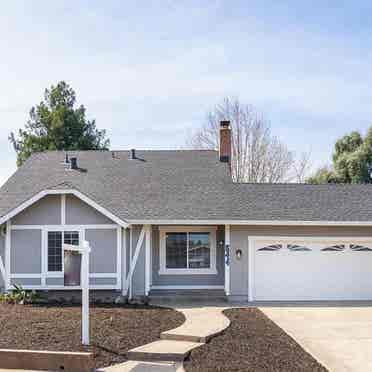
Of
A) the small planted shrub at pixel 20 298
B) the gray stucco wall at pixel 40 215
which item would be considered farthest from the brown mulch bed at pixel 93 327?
the gray stucco wall at pixel 40 215

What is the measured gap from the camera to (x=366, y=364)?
933 centimetres

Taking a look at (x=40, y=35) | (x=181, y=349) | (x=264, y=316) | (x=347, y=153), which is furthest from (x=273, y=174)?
(x=181, y=349)

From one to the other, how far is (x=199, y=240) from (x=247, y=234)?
1.93 m

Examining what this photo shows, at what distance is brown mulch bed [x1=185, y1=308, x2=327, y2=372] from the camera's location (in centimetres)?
900

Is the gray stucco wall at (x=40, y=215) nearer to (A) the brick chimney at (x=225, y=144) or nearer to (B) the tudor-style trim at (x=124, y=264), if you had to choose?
(B) the tudor-style trim at (x=124, y=264)

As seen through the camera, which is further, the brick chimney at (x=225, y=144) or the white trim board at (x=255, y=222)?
the brick chimney at (x=225, y=144)

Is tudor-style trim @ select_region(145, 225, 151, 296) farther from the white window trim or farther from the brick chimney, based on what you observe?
the brick chimney

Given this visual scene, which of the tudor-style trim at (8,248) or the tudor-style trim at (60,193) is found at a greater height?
the tudor-style trim at (60,193)

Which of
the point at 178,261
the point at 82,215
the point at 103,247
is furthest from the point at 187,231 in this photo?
the point at 82,215

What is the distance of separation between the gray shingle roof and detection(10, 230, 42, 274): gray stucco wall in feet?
4.44

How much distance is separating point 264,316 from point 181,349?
5.00 meters

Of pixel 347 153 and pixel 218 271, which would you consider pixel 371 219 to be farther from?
pixel 347 153

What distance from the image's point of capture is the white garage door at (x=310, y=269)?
18.1 m

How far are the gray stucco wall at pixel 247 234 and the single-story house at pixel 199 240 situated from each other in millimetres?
32
